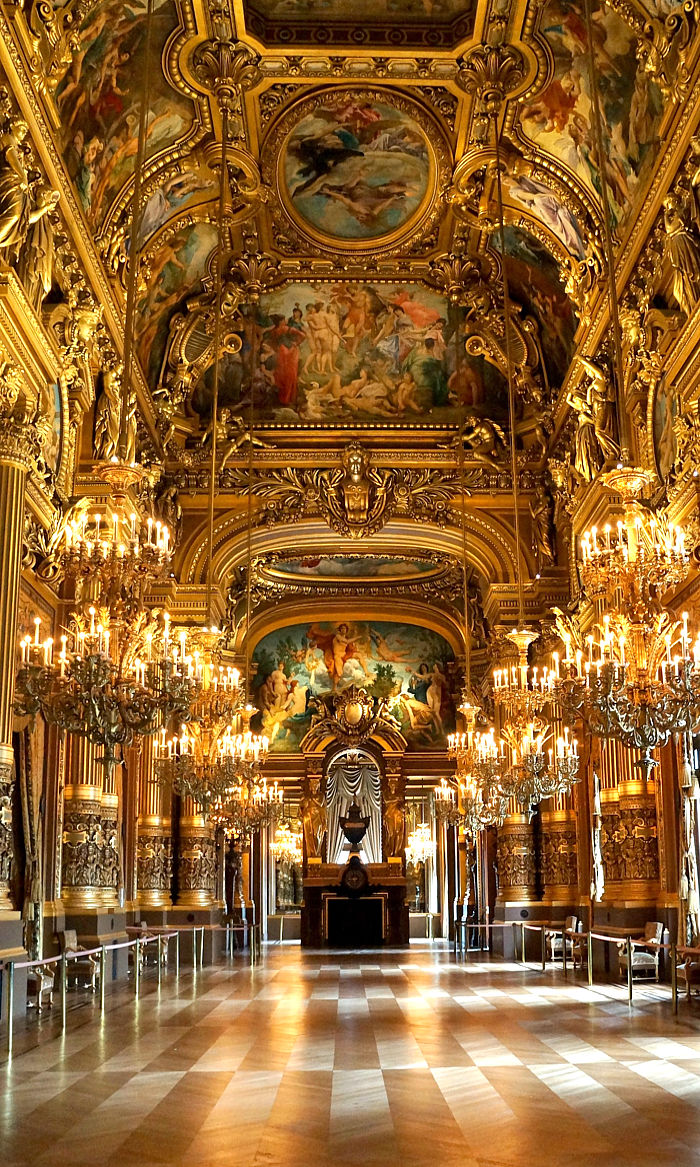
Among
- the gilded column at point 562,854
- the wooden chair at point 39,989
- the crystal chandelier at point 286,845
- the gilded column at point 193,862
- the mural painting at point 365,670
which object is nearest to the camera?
the wooden chair at point 39,989

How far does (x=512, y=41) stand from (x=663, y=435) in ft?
17.1

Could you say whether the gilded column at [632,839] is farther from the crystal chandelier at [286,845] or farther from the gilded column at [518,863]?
the crystal chandelier at [286,845]

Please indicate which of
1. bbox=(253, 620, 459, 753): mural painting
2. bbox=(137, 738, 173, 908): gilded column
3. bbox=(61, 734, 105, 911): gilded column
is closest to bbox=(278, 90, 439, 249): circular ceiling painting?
bbox=(61, 734, 105, 911): gilded column

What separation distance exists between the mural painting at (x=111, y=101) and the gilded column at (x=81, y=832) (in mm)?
7285

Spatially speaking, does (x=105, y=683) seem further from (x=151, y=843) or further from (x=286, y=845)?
(x=286, y=845)

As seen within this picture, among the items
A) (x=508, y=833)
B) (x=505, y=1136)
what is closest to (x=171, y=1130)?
(x=505, y=1136)

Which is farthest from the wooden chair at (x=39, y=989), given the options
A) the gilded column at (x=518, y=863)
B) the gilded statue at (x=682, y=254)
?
the gilded column at (x=518, y=863)

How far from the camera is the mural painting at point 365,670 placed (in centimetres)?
3303

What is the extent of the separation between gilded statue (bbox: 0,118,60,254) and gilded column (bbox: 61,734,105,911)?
7.09 meters

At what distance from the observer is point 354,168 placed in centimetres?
1775

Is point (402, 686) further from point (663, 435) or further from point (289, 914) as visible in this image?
point (663, 435)

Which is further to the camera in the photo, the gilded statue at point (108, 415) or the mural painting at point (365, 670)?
the mural painting at point (365, 670)

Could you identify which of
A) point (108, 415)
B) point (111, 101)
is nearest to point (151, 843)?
point (108, 415)

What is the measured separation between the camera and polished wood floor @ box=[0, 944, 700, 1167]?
618 cm
